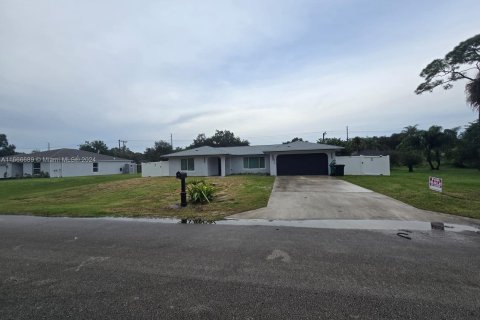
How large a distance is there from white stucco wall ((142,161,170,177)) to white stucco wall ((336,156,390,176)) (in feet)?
60.7

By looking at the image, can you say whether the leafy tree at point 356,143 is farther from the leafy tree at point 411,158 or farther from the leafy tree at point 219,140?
the leafy tree at point 219,140

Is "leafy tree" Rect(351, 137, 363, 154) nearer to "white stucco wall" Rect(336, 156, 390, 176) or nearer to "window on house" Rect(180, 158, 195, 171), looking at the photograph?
"white stucco wall" Rect(336, 156, 390, 176)

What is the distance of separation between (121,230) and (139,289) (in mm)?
3974

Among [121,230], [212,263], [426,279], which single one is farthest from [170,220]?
[426,279]

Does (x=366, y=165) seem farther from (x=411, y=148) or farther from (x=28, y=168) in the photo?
(x=28, y=168)

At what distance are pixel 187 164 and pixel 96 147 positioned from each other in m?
49.4

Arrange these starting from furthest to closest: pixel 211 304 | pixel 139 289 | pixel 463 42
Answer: pixel 463 42
pixel 139 289
pixel 211 304

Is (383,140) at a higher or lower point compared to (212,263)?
higher

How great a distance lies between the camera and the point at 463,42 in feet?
97.0

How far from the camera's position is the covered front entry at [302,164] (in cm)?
2784

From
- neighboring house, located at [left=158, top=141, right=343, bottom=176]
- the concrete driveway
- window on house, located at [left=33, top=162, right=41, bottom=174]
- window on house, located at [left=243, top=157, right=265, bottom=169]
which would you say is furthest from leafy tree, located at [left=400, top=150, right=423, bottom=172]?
window on house, located at [left=33, top=162, right=41, bottom=174]

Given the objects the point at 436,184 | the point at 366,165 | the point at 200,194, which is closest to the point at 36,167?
the point at 200,194

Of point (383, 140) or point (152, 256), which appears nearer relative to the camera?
point (152, 256)

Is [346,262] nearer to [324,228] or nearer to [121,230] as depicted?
[324,228]
